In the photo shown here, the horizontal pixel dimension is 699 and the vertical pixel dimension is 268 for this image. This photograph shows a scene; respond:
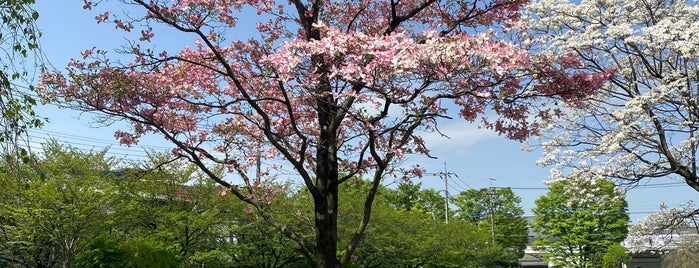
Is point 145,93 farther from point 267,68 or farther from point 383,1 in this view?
point 383,1

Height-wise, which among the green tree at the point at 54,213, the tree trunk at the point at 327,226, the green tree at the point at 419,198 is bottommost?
the tree trunk at the point at 327,226

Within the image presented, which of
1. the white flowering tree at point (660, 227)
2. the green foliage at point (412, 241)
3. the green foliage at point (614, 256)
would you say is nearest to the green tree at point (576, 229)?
the green foliage at point (614, 256)

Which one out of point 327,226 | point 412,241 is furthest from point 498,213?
point 327,226

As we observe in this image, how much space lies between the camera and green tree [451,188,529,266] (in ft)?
127

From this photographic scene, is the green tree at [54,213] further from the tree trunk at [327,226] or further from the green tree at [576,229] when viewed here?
the green tree at [576,229]

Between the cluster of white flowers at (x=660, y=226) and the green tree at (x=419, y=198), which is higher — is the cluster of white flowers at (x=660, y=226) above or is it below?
below

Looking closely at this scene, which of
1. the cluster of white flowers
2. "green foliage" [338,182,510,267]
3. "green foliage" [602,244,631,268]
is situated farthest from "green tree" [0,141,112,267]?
"green foliage" [602,244,631,268]

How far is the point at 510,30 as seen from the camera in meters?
6.19

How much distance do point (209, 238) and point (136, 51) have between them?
1167 cm

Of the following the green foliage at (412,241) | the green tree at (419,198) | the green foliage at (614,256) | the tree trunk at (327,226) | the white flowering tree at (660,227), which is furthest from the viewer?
the green tree at (419,198)

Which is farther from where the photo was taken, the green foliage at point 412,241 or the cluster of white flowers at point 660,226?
the green foliage at point 412,241

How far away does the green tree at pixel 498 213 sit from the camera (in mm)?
38781

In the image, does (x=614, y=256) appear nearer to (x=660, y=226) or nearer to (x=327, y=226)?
(x=660, y=226)

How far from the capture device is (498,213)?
132 ft
